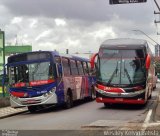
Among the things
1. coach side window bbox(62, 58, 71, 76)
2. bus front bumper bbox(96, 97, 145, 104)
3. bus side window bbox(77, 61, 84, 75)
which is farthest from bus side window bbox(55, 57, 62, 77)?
bus side window bbox(77, 61, 84, 75)

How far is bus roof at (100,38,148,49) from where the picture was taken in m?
23.4

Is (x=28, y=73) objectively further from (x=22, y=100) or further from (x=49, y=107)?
(x=49, y=107)

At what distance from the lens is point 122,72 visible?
74.8 feet

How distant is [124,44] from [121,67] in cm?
140

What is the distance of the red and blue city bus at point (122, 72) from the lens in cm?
2238

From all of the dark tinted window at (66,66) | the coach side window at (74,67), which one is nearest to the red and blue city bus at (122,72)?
the dark tinted window at (66,66)

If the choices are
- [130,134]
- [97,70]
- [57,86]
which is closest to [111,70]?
[97,70]

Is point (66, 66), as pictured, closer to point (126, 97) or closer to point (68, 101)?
point (68, 101)

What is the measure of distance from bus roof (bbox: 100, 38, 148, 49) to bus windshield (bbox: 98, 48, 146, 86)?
0.23 meters

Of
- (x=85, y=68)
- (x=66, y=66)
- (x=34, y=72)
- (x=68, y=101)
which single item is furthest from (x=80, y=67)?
(x=34, y=72)

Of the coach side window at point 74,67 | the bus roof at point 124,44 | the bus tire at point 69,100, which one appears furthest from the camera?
the coach side window at point 74,67

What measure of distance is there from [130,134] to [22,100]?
33.7 feet

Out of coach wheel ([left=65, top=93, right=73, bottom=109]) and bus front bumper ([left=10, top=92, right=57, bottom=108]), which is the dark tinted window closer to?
coach wheel ([left=65, top=93, right=73, bottom=109])

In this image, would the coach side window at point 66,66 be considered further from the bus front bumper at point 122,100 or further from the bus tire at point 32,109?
the bus front bumper at point 122,100
